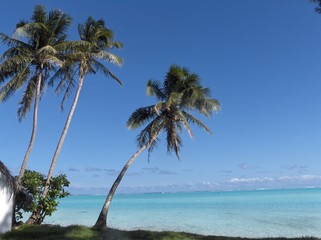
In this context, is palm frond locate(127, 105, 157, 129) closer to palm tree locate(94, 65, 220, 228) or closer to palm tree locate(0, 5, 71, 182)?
palm tree locate(94, 65, 220, 228)

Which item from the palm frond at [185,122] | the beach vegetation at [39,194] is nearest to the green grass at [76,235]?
the beach vegetation at [39,194]

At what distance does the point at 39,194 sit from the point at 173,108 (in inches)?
309

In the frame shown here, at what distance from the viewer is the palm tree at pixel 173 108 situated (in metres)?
18.5

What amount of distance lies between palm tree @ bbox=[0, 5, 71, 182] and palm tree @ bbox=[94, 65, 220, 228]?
5.03m

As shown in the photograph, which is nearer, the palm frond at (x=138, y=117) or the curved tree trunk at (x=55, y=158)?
the curved tree trunk at (x=55, y=158)

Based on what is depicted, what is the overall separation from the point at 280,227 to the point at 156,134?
38.3 feet

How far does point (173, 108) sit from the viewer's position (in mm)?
18734

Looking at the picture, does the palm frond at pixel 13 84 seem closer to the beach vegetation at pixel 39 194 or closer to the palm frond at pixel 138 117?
the beach vegetation at pixel 39 194

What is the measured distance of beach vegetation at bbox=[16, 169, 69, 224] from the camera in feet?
52.2

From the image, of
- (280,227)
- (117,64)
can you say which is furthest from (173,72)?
(280,227)

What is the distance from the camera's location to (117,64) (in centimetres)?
1806

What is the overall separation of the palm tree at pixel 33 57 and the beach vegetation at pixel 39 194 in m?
0.52

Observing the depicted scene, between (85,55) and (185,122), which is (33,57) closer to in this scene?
(85,55)

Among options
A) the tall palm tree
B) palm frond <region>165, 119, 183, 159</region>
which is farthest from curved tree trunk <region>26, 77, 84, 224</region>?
palm frond <region>165, 119, 183, 159</region>
